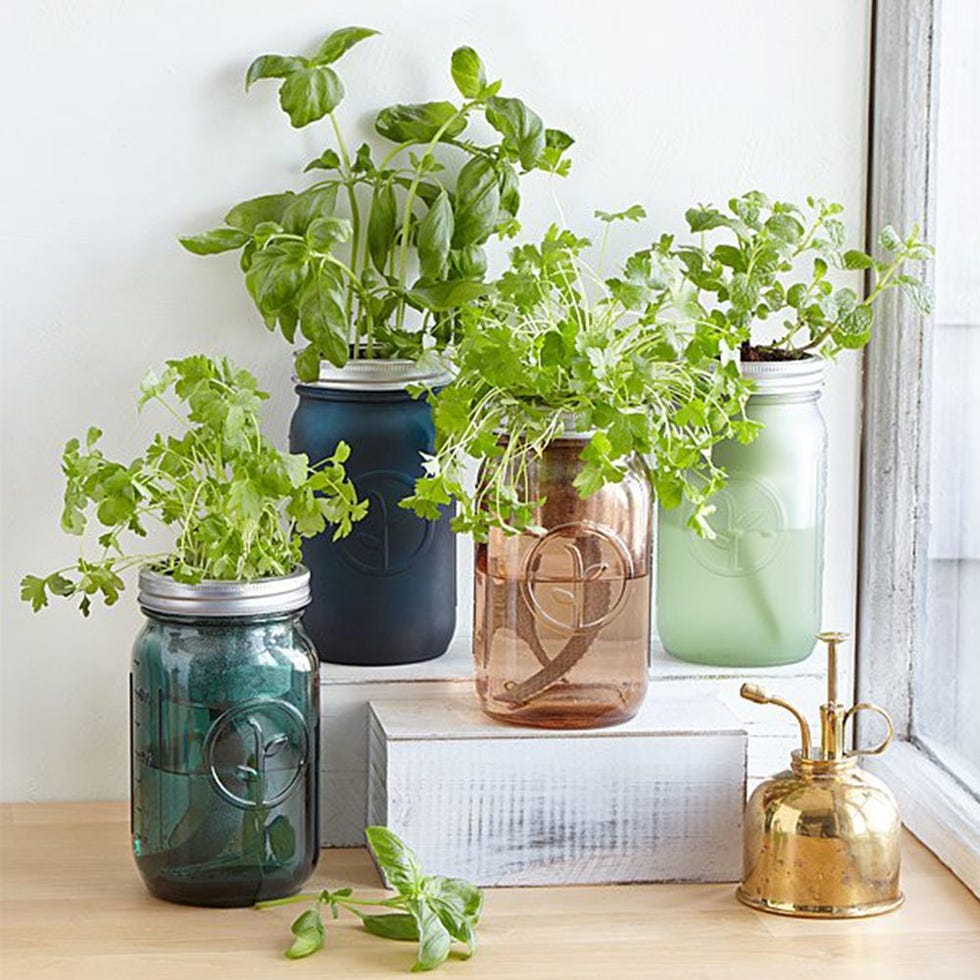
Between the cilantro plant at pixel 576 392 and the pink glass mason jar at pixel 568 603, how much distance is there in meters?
0.02

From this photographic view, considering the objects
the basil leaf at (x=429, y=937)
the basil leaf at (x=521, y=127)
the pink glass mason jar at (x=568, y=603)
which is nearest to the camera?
the basil leaf at (x=429, y=937)

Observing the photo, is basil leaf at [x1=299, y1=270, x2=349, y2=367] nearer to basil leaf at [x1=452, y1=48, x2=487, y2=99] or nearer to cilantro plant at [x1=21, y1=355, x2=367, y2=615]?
cilantro plant at [x1=21, y1=355, x2=367, y2=615]

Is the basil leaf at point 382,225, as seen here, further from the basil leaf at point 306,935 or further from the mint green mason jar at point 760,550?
the basil leaf at point 306,935

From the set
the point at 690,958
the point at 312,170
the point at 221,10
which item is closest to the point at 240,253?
the point at 312,170

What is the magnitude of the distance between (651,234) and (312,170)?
277mm

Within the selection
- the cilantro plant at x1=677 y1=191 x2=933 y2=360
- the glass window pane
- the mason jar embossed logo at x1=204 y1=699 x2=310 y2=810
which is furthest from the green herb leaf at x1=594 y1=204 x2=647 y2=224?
the mason jar embossed logo at x1=204 y1=699 x2=310 y2=810

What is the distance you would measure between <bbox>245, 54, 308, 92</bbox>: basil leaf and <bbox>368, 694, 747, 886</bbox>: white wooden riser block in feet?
1.60

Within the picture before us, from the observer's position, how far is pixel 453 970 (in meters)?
1.16

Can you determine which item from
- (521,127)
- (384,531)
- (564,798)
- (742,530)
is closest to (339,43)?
(521,127)

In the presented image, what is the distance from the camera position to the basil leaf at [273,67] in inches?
55.4

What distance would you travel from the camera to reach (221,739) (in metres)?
1.22

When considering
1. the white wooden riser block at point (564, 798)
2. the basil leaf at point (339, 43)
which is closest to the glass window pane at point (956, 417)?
the white wooden riser block at point (564, 798)

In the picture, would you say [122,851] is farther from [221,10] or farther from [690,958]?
[221,10]

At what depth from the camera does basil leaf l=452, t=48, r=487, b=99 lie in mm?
1409
